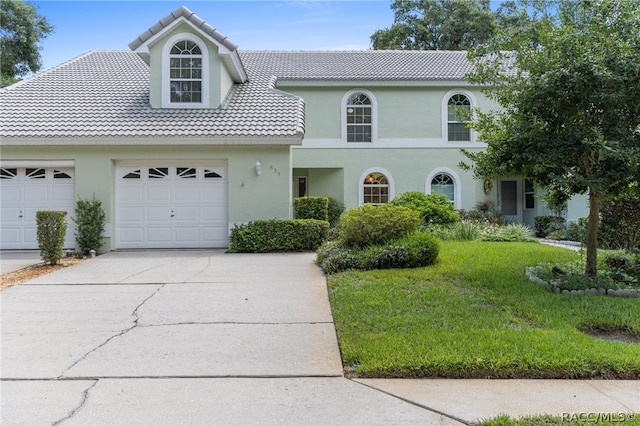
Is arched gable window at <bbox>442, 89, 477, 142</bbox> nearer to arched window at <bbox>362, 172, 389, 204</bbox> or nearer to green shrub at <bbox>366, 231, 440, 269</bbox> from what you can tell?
arched window at <bbox>362, 172, 389, 204</bbox>

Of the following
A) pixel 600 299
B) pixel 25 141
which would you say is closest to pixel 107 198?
pixel 25 141

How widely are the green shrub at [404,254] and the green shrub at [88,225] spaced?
25.4 feet

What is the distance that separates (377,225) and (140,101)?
9240 millimetres

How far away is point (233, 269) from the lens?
9.42m

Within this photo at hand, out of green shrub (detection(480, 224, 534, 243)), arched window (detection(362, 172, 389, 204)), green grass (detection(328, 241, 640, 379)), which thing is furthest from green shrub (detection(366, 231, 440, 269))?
arched window (detection(362, 172, 389, 204))

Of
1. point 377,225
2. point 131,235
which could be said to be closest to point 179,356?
point 377,225

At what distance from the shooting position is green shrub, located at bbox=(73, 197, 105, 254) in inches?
461

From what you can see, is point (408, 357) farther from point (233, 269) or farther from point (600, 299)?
point (233, 269)

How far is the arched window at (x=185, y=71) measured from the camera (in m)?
13.5

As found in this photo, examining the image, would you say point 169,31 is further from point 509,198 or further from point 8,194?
point 509,198

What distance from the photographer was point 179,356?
4699 mm

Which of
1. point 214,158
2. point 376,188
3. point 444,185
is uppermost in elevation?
point 214,158

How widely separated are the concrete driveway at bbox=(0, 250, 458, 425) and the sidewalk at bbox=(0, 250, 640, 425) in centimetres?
2

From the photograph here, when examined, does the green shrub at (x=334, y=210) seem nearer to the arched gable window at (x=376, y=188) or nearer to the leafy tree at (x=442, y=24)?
the arched gable window at (x=376, y=188)
